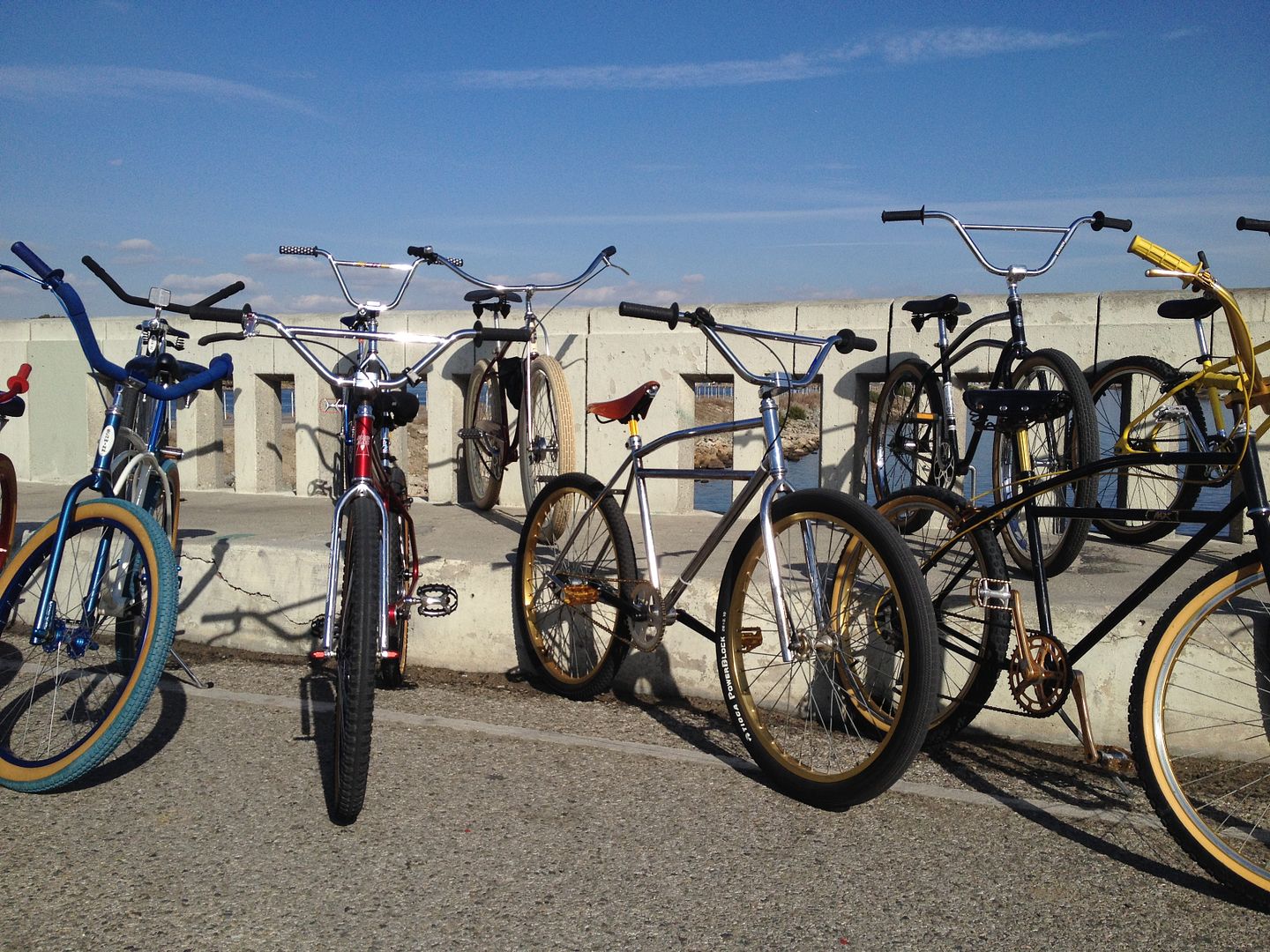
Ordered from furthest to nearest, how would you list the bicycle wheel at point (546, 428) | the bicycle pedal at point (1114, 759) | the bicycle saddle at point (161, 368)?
the bicycle wheel at point (546, 428), the bicycle saddle at point (161, 368), the bicycle pedal at point (1114, 759)

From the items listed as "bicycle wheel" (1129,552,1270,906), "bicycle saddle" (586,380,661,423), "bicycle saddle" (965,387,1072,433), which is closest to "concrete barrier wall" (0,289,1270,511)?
"bicycle saddle" (586,380,661,423)

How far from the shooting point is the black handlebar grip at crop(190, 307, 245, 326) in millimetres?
3492

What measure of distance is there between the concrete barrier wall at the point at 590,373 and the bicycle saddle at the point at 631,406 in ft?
3.96

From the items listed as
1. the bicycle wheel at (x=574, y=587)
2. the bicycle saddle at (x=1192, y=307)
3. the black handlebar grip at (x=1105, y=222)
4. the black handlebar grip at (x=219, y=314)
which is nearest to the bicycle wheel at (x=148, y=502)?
the black handlebar grip at (x=219, y=314)

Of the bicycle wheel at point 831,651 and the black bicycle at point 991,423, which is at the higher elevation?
the black bicycle at point 991,423

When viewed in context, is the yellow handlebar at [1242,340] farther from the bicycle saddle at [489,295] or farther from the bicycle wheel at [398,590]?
the bicycle saddle at [489,295]

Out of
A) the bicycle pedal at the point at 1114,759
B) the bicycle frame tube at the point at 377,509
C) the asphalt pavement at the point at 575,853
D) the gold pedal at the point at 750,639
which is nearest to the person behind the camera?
the asphalt pavement at the point at 575,853

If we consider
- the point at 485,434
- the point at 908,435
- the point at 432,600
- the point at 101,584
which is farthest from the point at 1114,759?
the point at 485,434

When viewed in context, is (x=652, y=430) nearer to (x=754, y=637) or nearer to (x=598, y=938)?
Answer: (x=754, y=637)

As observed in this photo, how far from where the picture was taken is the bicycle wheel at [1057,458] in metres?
4.09

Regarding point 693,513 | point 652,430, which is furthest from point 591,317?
point 693,513

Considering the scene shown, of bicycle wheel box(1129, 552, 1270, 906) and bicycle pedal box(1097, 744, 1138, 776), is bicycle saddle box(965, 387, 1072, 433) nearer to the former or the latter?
bicycle wheel box(1129, 552, 1270, 906)

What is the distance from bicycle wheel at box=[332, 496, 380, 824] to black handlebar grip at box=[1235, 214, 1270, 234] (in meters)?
2.64

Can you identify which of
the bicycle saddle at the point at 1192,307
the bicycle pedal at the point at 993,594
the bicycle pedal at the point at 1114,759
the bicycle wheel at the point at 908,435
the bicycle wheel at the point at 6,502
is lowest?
the bicycle pedal at the point at 1114,759
